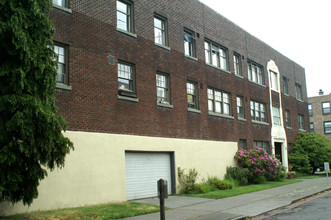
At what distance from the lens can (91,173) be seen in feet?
45.2

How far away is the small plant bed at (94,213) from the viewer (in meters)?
10.5

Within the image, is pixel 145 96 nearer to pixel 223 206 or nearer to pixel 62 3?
pixel 62 3

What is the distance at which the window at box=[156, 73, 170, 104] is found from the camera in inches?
717

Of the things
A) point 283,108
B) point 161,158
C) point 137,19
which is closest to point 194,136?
point 161,158

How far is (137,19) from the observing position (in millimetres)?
17391

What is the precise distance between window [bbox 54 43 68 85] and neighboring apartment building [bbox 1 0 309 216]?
37mm

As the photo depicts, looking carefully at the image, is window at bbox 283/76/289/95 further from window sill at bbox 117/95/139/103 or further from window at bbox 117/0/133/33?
window sill at bbox 117/95/139/103

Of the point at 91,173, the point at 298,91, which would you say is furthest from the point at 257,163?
the point at 298,91

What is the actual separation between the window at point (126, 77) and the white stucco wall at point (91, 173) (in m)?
2.24

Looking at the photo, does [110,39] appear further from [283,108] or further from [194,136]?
[283,108]

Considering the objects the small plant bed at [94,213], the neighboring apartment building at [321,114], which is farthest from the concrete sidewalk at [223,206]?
the neighboring apartment building at [321,114]

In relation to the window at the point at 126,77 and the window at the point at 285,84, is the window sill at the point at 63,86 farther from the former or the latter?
the window at the point at 285,84

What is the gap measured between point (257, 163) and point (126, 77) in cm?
1111

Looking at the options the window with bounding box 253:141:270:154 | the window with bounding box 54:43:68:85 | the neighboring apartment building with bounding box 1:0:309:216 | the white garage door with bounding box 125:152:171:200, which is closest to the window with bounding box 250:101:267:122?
the neighboring apartment building with bounding box 1:0:309:216
